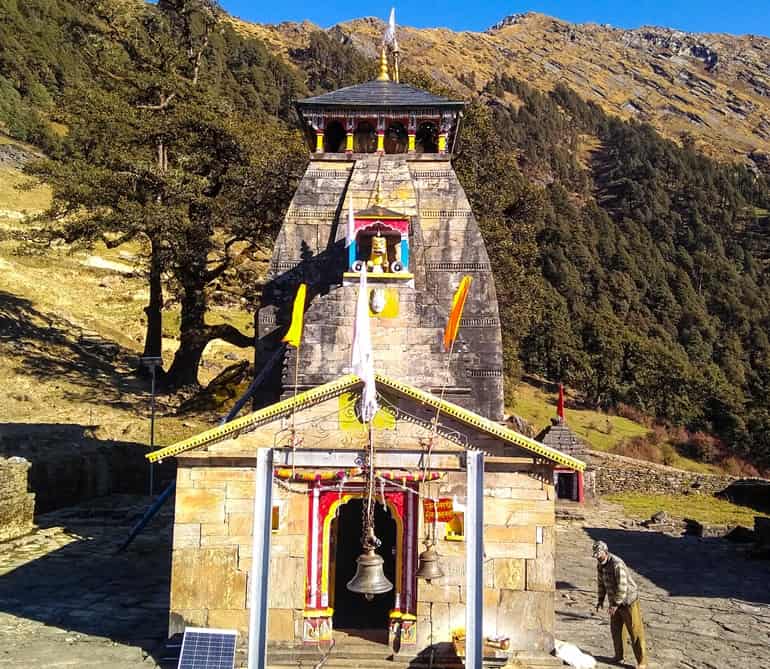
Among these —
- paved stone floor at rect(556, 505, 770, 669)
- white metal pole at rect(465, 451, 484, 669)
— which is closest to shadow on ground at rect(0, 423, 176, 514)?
paved stone floor at rect(556, 505, 770, 669)

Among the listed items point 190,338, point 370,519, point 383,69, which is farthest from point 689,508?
point 370,519

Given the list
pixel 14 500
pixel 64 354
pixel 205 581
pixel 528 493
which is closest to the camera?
pixel 205 581

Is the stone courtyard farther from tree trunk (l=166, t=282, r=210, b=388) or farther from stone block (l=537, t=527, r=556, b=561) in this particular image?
tree trunk (l=166, t=282, r=210, b=388)

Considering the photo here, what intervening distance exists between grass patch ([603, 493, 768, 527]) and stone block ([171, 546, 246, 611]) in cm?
1966

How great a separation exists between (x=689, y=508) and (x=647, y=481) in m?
3.64

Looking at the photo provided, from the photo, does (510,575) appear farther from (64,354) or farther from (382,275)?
(64,354)

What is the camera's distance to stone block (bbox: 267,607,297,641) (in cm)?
1160

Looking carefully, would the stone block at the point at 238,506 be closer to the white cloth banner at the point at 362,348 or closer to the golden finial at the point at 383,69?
the white cloth banner at the point at 362,348

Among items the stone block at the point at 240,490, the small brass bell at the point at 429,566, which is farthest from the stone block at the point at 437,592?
the stone block at the point at 240,490

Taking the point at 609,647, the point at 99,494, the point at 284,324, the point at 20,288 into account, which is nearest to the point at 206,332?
the point at 99,494

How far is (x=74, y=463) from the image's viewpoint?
22.5 meters

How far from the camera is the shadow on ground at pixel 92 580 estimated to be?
12.9 metres

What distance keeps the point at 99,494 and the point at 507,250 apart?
21853 mm

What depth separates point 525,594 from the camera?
11.6 meters
